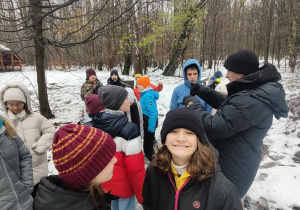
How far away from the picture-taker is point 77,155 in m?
1.02

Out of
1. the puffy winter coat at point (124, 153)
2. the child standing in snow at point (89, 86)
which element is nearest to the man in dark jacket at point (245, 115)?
the puffy winter coat at point (124, 153)

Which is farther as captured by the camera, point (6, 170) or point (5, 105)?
point (5, 105)

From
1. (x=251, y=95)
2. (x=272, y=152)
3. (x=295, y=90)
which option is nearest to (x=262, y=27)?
(x=295, y=90)

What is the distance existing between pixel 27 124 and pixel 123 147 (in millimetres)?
1511

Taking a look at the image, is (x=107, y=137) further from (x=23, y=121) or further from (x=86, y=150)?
(x=23, y=121)

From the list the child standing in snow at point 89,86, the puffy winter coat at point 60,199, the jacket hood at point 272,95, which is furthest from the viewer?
the child standing in snow at point 89,86

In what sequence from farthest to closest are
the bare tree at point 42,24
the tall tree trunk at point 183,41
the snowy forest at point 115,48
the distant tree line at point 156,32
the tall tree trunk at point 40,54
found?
the tall tree trunk at point 183,41, the distant tree line at point 156,32, the tall tree trunk at point 40,54, the bare tree at point 42,24, the snowy forest at point 115,48

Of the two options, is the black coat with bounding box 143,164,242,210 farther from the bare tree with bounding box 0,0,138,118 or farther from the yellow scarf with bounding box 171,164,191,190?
the bare tree with bounding box 0,0,138,118

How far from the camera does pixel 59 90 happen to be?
10633 mm

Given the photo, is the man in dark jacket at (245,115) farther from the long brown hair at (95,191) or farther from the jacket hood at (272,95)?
the long brown hair at (95,191)

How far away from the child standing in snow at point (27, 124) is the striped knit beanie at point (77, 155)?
1.63 m

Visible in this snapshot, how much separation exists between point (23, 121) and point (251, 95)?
2660mm

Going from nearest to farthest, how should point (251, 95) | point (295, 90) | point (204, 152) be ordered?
point (204, 152) < point (251, 95) < point (295, 90)

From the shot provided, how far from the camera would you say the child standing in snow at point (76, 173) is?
97 cm
